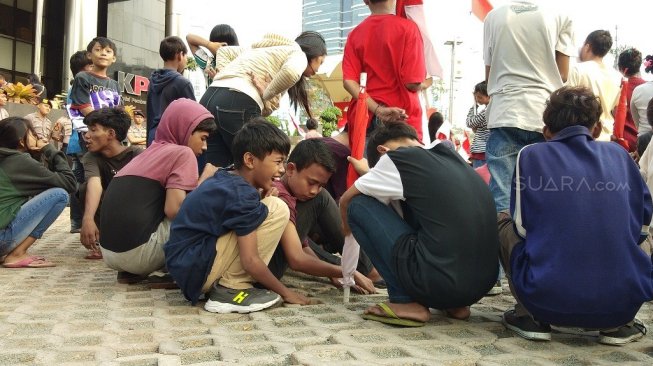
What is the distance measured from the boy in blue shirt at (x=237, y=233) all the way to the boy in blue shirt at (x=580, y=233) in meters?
1.12

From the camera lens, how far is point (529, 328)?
7.91 ft

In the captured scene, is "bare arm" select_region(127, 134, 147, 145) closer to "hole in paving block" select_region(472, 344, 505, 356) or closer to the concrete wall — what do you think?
the concrete wall

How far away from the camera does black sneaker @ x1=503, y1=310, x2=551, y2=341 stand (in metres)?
2.38

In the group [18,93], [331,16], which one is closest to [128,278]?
[18,93]

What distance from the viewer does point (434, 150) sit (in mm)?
2668

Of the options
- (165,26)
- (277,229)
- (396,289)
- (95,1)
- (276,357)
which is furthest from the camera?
(165,26)

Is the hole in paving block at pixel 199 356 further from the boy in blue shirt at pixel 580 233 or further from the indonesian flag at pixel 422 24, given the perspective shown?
the indonesian flag at pixel 422 24

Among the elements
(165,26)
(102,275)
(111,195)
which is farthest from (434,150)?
(165,26)

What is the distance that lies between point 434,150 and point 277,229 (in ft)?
2.78

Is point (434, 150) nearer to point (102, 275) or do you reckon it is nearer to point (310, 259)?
point (310, 259)

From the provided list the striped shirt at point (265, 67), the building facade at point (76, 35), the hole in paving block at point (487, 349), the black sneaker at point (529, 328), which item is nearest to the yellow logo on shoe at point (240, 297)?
the hole in paving block at point (487, 349)

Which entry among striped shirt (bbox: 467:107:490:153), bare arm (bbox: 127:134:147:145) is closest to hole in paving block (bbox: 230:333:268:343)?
striped shirt (bbox: 467:107:490:153)

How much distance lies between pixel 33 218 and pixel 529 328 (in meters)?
3.20

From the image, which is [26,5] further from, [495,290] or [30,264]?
[495,290]
